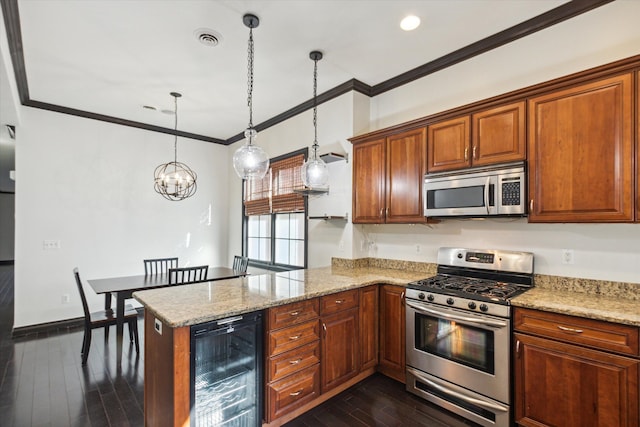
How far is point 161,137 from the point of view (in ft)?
17.6

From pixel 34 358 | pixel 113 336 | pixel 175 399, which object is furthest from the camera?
pixel 113 336

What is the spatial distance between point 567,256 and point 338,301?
6.00ft

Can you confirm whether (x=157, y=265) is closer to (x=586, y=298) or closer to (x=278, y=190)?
(x=278, y=190)

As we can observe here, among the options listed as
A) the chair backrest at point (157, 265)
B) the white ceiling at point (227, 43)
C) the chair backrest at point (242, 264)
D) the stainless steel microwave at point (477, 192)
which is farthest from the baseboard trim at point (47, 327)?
the stainless steel microwave at point (477, 192)

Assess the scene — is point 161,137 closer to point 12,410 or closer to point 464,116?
point 12,410

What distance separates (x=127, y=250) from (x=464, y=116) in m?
5.06

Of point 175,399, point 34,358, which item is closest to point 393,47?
point 175,399

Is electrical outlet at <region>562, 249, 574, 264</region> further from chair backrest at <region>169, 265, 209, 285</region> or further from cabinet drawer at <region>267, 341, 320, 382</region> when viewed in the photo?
chair backrest at <region>169, 265, 209, 285</region>

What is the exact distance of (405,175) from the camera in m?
3.17

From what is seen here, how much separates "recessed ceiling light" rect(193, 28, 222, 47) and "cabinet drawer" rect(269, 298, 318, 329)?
7.77 ft

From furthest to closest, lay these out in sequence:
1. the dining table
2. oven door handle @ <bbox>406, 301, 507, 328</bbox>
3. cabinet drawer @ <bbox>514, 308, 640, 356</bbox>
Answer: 1. the dining table
2. oven door handle @ <bbox>406, 301, 507, 328</bbox>
3. cabinet drawer @ <bbox>514, 308, 640, 356</bbox>

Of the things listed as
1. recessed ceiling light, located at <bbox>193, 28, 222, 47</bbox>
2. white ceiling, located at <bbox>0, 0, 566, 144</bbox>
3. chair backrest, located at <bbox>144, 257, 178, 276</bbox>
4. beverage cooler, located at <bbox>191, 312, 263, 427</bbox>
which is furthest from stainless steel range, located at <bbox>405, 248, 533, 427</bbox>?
chair backrest, located at <bbox>144, 257, 178, 276</bbox>

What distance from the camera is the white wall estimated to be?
4.21 metres

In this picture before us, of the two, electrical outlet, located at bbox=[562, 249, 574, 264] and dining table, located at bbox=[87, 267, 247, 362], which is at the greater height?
electrical outlet, located at bbox=[562, 249, 574, 264]
